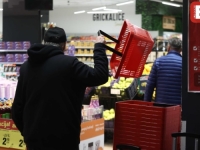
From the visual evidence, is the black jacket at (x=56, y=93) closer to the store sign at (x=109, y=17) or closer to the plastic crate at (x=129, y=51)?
the plastic crate at (x=129, y=51)

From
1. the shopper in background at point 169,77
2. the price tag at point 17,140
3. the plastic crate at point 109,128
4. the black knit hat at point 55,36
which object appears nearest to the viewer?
the black knit hat at point 55,36

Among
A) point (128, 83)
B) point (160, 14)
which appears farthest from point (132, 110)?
point (160, 14)

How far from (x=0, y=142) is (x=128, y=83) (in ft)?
12.1

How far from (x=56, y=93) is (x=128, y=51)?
2.36ft

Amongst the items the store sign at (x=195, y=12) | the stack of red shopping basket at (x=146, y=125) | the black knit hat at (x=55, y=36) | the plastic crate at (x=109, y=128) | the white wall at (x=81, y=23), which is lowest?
the plastic crate at (x=109, y=128)

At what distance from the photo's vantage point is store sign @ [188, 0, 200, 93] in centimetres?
321

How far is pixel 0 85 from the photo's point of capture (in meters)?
5.54

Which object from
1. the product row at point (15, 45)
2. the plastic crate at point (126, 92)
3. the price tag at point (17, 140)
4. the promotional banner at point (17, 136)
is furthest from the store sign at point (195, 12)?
the product row at point (15, 45)

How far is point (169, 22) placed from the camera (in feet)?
67.9

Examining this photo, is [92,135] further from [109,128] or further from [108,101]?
[108,101]

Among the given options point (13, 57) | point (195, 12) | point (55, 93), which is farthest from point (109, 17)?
point (55, 93)

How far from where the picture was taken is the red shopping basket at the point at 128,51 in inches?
130

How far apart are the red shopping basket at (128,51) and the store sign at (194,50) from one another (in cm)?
42

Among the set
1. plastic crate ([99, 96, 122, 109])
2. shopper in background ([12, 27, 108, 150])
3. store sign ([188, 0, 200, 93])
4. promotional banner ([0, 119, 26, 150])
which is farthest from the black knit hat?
plastic crate ([99, 96, 122, 109])
